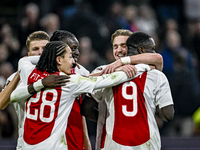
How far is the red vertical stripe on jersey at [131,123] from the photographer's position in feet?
9.14

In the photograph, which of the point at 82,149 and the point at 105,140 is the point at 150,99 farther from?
the point at 82,149

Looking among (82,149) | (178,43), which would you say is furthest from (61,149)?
(178,43)

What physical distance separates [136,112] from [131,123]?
102 mm

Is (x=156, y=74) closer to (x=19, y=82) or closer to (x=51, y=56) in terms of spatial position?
(x=51, y=56)

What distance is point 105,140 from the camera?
289 cm

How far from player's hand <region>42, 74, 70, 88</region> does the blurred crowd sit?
3.22 meters

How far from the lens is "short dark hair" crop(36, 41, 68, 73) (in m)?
2.81

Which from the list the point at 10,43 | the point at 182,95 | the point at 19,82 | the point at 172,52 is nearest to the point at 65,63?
the point at 19,82

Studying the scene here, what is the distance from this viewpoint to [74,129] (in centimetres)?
285

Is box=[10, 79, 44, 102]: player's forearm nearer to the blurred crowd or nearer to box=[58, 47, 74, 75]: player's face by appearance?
box=[58, 47, 74, 75]: player's face

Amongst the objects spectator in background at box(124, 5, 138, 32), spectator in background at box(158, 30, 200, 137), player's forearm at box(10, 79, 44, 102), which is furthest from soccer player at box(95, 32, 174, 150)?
spectator in background at box(124, 5, 138, 32)

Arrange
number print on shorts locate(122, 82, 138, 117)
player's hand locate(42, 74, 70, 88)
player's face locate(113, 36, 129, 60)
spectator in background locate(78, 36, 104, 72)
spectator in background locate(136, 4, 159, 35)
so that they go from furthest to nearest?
spectator in background locate(136, 4, 159, 35)
spectator in background locate(78, 36, 104, 72)
player's face locate(113, 36, 129, 60)
number print on shorts locate(122, 82, 138, 117)
player's hand locate(42, 74, 70, 88)

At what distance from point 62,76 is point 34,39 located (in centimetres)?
106

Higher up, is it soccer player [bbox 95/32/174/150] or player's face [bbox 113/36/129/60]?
player's face [bbox 113/36/129/60]
